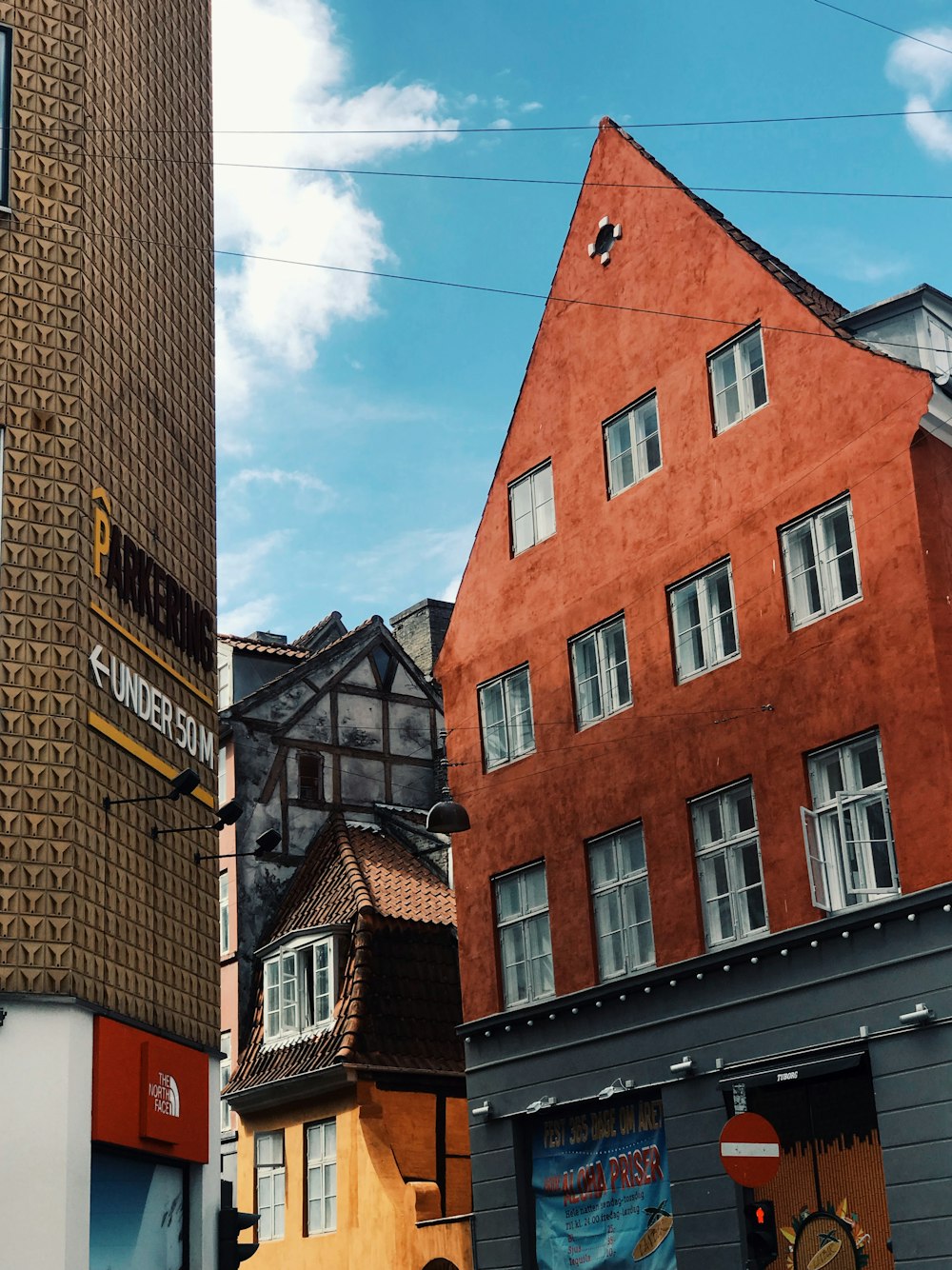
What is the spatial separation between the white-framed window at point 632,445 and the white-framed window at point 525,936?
5.95 meters

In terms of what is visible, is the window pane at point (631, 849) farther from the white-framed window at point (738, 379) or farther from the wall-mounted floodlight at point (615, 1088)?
the white-framed window at point (738, 379)

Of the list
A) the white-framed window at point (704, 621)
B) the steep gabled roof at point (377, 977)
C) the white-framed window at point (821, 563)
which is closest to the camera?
the white-framed window at point (821, 563)

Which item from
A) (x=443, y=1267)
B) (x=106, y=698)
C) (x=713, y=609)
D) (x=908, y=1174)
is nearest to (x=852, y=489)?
(x=713, y=609)

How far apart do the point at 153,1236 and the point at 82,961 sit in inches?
134

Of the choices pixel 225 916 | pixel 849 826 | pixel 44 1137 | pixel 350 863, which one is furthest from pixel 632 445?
pixel 225 916

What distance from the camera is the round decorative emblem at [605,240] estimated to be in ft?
83.5

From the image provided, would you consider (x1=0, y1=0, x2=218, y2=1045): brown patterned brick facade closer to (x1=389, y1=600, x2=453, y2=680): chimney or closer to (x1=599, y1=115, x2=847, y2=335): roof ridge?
(x1=599, y1=115, x2=847, y2=335): roof ridge

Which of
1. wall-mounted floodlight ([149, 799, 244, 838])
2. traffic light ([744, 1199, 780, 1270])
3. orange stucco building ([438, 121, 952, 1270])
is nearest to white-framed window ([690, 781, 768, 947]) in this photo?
orange stucco building ([438, 121, 952, 1270])

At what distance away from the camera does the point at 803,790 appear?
20.1 metres

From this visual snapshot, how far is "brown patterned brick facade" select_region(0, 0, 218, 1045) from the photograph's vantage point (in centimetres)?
1584

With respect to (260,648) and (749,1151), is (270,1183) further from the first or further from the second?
(749,1151)

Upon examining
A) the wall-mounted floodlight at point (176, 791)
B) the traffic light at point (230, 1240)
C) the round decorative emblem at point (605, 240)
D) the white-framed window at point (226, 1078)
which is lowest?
the traffic light at point (230, 1240)

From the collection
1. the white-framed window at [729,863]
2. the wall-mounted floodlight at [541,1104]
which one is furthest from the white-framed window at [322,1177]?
the white-framed window at [729,863]

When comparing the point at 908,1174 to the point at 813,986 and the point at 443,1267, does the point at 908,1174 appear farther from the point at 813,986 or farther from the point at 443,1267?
the point at 443,1267
